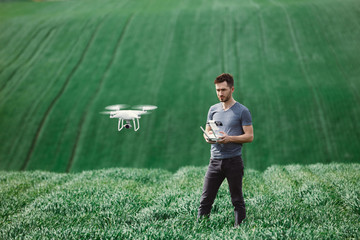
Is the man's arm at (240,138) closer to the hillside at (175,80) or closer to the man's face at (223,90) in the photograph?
the man's face at (223,90)

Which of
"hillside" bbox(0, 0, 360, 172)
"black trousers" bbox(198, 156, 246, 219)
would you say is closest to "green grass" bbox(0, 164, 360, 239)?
"black trousers" bbox(198, 156, 246, 219)

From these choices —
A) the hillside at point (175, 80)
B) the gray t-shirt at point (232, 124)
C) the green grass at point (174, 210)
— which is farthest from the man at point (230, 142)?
the hillside at point (175, 80)

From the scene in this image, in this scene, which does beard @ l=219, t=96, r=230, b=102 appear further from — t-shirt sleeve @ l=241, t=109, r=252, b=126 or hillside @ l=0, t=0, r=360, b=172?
hillside @ l=0, t=0, r=360, b=172

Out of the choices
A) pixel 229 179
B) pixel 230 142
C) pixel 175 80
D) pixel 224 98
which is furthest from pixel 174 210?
pixel 175 80

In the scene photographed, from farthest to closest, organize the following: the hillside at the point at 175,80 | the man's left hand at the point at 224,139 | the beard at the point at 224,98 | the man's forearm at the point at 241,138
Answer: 1. the hillside at the point at 175,80
2. the beard at the point at 224,98
3. the man's forearm at the point at 241,138
4. the man's left hand at the point at 224,139

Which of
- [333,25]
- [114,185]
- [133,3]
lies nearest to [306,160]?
[114,185]

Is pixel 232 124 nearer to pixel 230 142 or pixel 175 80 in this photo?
pixel 230 142

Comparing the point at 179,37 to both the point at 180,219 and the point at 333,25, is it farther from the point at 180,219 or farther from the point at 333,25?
the point at 180,219
